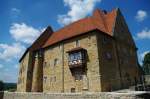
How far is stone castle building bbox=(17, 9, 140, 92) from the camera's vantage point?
26.7 metres

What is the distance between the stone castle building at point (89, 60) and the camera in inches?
1051

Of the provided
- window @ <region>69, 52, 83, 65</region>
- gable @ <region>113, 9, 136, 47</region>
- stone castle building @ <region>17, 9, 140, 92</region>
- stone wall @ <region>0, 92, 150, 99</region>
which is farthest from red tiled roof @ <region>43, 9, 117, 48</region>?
stone wall @ <region>0, 92, 150, 99</region>

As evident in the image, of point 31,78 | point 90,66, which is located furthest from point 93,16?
point 31,78

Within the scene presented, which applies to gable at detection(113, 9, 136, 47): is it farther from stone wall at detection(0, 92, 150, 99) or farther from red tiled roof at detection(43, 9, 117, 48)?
stone wall at detection(0, 92, 150, 99)

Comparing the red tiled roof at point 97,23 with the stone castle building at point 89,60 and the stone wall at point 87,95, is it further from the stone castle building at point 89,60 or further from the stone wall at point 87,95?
the stone wall at point 87,95

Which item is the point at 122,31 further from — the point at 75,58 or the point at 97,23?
the point at 75,58

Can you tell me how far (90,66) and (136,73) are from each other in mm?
13621

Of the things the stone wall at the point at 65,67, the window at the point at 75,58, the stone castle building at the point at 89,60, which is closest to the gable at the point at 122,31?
the stone castle building at the point at 89,60

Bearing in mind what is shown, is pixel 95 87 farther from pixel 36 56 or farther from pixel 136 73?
pixel 36 56

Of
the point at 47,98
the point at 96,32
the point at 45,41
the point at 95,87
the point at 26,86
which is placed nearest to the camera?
the point at 47,98

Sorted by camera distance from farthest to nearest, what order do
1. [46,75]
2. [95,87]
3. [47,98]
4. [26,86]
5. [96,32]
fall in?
[26,86] → [46,75] → [96,32] → [95,87] → [47,98]

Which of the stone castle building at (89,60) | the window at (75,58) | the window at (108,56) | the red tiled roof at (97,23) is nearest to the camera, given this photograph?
the stone castle building at (89,60)

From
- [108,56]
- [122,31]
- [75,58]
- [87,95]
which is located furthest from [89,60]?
[87,95]

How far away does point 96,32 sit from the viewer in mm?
27562
